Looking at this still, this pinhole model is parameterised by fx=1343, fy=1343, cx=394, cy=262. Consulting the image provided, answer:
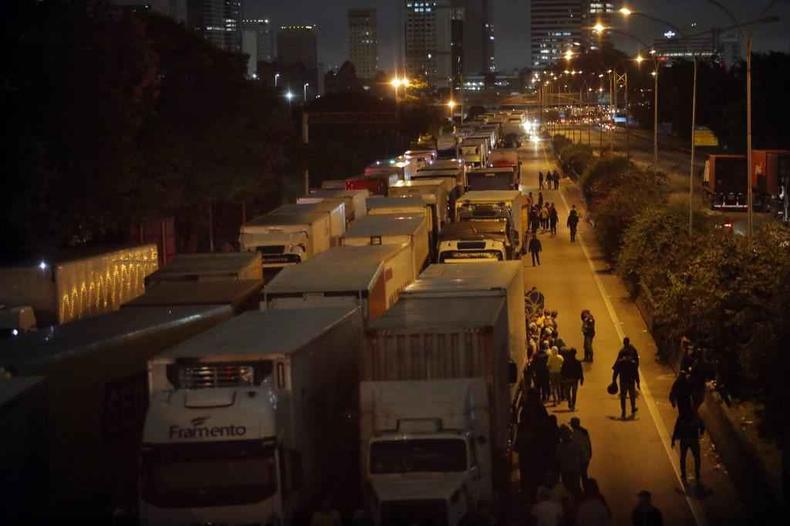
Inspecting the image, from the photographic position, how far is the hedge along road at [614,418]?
1716 cm

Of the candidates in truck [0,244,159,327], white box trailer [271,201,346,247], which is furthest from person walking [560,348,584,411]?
white box trailer [271,201,346,247]

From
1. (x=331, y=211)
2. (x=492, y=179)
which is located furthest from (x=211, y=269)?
(x=492, y=179)

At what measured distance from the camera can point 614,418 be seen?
2175 centimetres

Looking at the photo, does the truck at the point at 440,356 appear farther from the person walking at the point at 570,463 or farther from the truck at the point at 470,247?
the truck at the point at 470,247

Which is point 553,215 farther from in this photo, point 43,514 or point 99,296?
point 43,514

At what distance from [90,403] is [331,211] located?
1810cm

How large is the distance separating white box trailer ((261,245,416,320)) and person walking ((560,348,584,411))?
2974mm

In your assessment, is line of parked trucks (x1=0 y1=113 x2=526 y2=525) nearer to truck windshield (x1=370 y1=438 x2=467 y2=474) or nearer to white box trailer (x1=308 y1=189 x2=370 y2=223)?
truck windshield (x1=370 y1=438 x2=467 y2=474)

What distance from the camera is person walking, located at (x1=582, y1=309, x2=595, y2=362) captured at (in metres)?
25.6

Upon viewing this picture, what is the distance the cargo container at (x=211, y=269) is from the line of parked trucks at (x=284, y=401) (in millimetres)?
3189

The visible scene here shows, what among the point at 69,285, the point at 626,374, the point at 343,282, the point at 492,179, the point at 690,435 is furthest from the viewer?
the point at 492,179

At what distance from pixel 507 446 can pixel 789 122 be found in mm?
79227

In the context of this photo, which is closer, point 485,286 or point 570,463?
point 570,463

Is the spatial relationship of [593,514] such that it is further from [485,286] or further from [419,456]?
[485,286]
